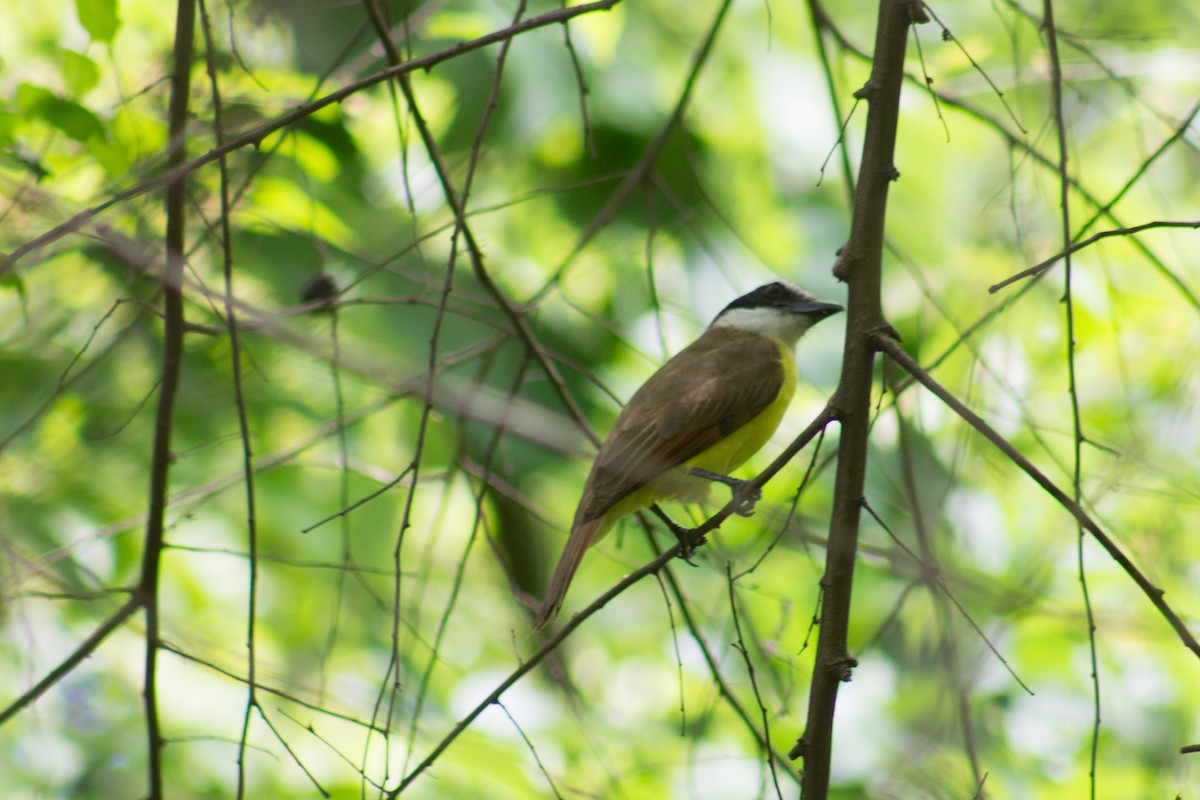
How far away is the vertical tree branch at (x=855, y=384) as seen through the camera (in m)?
2.04

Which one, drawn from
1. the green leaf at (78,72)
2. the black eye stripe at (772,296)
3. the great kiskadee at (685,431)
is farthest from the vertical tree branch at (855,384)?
the black eye stripe at (772,296)

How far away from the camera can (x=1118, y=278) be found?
4910mm

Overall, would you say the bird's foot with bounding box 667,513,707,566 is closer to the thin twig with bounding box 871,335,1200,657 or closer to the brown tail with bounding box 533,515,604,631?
the brown tail with bounding box 533,515,604,631

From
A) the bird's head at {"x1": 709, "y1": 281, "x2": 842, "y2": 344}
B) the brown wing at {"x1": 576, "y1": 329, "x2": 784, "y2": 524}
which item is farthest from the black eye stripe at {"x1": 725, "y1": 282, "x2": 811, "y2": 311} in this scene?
the brown wing at {"x1": 576, "y1": 329, "x2": 784, "y2": 524}

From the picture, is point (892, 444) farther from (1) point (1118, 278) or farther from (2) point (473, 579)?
(2) point (473, 579)

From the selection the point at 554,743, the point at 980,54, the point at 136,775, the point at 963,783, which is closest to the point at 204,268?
the point at 136,775

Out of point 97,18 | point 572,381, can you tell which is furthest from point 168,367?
point 572,381

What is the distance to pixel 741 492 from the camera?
2.37m

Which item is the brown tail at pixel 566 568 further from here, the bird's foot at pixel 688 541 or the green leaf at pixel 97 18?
the green leaf at pixel 97 18

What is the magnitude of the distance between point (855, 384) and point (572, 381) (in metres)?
2.96

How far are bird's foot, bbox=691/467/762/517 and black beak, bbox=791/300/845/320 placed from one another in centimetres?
99

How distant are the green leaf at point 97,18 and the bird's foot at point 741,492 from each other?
62.7 inches

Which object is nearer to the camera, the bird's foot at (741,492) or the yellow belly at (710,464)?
the bird's foot at (741,492)

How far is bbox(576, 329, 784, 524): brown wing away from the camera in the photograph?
3.29m
